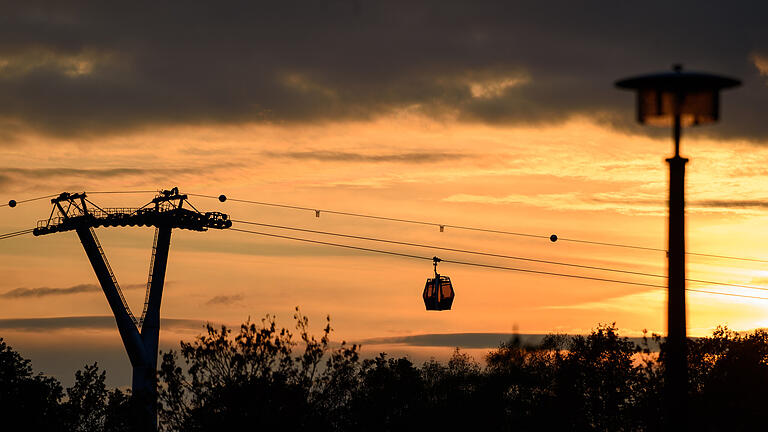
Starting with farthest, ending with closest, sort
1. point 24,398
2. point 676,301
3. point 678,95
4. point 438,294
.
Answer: point 24,398 → point 438,294 → point 678,95 → point 676,301

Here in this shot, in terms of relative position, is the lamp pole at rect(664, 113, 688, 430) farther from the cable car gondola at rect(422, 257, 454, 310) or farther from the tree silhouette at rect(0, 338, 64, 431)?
the tree silhouette at rect(0, 338, 64, 431)

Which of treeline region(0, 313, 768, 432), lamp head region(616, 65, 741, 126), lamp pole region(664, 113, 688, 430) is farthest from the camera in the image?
treeline region(0, 313, 768, 432)

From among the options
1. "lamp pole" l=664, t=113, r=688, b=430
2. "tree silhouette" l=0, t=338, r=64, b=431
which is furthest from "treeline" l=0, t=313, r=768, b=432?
"lamp pole" l=664, t=113, r=688, b=430

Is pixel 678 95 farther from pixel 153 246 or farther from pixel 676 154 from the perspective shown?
pixel 153 246

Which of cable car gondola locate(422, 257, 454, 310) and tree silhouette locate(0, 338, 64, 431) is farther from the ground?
cable car gondola locate(422, 257, 454, 310)

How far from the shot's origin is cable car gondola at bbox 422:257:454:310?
1956 inches

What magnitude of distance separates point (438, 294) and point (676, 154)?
3665 centimetres

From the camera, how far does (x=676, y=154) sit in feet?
43.6

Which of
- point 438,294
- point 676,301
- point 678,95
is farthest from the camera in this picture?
point 438,294

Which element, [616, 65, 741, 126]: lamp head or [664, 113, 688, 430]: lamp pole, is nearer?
[664, 113, 688, 430]: lamp pole

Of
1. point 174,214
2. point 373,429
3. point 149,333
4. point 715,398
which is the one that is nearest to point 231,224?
point 174,214

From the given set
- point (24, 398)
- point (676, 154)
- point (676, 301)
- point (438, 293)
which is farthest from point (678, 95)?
point (24, 398)

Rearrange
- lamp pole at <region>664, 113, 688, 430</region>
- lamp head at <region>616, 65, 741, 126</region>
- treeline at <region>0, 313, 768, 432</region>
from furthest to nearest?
treeline at <region>0, 313, 768, 432</region>
lamp head at <region>616, 65, 741, 126</region>
lamp pole at <region>664, 113, 688, 430</region>

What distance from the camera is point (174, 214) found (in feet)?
271
